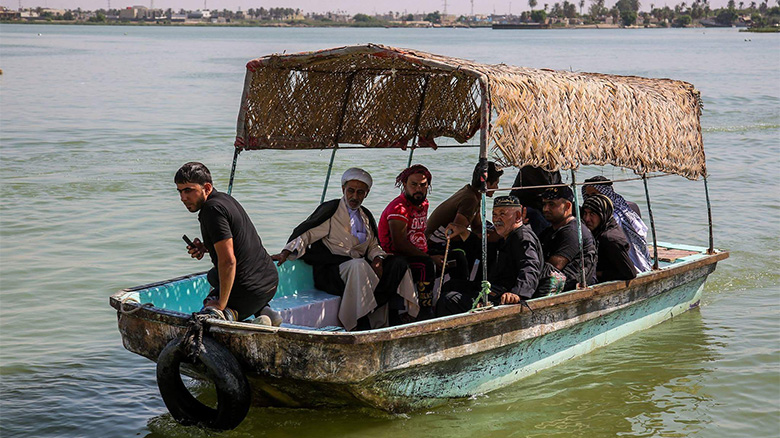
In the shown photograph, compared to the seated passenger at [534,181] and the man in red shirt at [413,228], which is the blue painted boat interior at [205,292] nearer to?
the man in red shirt at [413,228]

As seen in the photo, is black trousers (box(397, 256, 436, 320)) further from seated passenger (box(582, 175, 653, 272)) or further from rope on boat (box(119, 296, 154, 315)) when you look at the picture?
rope on boat (box(119, 296, 154, 315))

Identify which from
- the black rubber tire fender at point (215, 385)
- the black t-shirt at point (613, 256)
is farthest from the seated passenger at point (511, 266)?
the black rubber tire fender at point (215, 385)

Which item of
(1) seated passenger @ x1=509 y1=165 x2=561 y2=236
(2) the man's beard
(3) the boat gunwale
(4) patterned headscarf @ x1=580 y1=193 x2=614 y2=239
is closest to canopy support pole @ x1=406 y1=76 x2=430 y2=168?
(1) seated passenger @ x1=509 y1=165 x2=561 y2=236

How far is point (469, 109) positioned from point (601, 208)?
1.88 metres

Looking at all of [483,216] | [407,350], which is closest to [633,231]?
[483,216]

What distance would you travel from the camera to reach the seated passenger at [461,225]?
697 cm

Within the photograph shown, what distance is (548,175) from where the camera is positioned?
299 inches

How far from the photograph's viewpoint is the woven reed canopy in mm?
5762

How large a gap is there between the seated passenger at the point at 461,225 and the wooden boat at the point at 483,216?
0.88 metres

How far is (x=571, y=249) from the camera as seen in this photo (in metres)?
6.46

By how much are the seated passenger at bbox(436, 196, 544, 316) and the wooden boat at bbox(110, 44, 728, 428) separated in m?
0.15

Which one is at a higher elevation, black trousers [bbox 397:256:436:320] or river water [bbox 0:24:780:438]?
black trousers [bbox 397:256:436:320]

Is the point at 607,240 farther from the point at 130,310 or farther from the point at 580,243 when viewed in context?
the point at 130,310

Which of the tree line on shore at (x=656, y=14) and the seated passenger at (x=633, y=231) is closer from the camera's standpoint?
Result: the seated passenger at (x=633, y=231)
